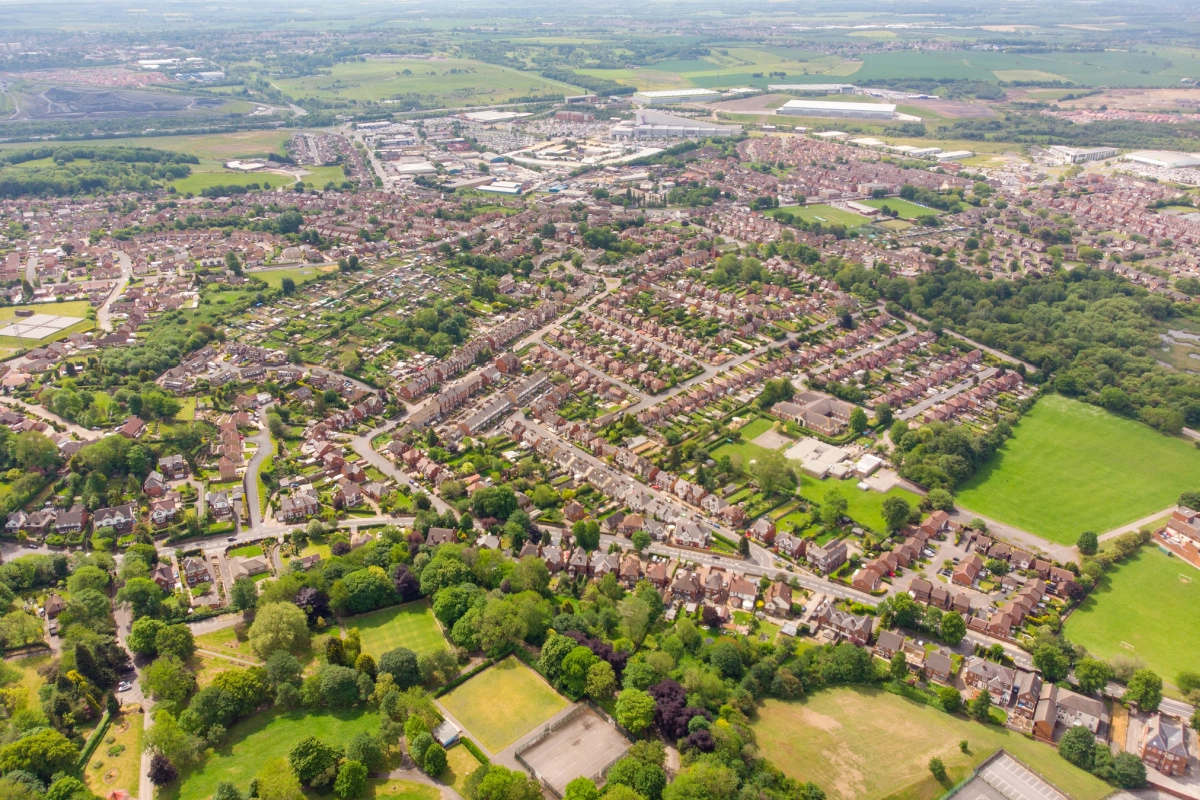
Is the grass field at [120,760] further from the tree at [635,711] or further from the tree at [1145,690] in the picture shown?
the tree at [1145,690]

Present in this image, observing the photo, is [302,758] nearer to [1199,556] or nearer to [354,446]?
[354,446]

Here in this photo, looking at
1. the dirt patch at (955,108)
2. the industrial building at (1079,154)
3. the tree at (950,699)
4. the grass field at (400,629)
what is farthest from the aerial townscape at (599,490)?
the dirt patch at (955,108)

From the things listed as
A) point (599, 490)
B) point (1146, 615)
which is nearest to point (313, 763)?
point (599, 490)

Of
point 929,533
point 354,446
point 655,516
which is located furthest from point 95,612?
point 929,533

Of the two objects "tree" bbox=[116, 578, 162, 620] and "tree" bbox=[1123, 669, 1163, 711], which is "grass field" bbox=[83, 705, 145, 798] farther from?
"tree" bbox=[1123, 669, 1163, 711]

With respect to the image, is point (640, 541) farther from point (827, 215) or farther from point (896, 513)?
point (827, 215)
